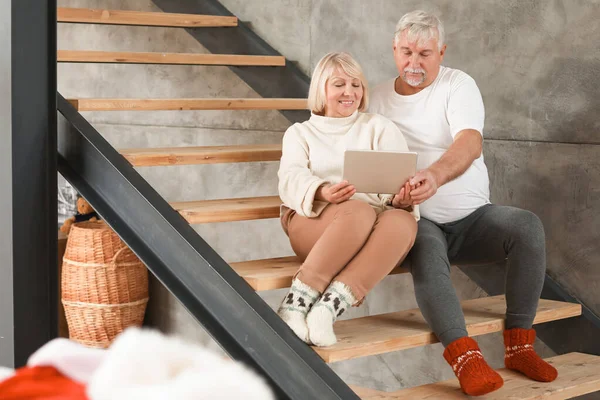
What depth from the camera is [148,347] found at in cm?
86

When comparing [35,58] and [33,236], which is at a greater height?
[35,58]

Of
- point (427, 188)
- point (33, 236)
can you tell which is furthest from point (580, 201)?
point (33, 236)

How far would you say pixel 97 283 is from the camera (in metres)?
5.05

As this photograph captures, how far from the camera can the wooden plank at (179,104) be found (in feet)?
10.7

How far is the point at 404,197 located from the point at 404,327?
0.40 meters

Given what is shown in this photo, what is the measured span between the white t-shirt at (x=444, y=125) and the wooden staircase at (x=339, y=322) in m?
0.28

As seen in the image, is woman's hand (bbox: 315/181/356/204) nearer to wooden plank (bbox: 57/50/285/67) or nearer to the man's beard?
the man's beard

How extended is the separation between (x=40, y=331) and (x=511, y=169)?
1.85 meters

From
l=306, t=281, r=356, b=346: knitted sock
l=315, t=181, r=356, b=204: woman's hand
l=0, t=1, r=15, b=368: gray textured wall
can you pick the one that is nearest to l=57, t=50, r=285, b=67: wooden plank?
l=0, t=1, r=15, b=368: gray textured wall

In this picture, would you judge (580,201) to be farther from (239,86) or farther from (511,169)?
(239,86)

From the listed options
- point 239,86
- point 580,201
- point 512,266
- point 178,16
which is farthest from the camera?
point 239,86

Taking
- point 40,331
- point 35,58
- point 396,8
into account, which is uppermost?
point 396,8

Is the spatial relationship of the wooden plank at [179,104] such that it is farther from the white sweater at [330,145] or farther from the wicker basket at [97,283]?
the wicker basket at [97,283]

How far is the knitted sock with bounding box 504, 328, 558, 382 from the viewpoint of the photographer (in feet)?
9.34
